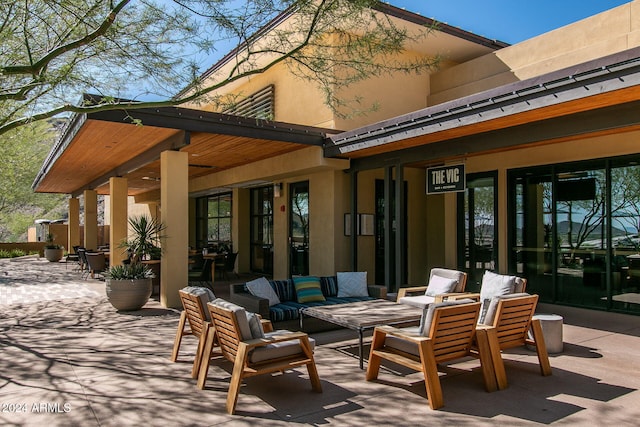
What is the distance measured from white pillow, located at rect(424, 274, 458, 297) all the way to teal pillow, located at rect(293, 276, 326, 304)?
161 cm

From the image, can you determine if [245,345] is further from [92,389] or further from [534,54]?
[534,54]

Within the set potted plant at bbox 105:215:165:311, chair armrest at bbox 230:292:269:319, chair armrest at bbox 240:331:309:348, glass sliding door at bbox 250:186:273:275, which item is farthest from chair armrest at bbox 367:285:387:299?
glass sliding door at bbox 250:186:273:275

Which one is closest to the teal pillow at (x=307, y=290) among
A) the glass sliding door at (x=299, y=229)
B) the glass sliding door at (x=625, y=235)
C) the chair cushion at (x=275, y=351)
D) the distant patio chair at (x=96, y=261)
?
the chair cushion at (x=275, y=351)

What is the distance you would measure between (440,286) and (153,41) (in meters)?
5.06

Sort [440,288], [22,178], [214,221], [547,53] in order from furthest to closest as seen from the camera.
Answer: [22,178] < [214,221] < [547,53] < [440,288]

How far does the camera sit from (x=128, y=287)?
7.67m

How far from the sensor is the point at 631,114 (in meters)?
5.11

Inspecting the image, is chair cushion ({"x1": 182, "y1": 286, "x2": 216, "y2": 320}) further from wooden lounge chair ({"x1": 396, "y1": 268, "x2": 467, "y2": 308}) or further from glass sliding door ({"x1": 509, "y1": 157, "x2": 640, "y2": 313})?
glass sliding door ({"x1": 509, "y1": 157, "x2": 640, "y2": 313})

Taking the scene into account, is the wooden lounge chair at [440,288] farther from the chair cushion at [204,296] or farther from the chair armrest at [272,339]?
the chair cushion at [204,296]

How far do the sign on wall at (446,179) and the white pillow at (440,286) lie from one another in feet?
5.14

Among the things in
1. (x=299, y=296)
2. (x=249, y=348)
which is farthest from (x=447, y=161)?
(x=249, y=348)

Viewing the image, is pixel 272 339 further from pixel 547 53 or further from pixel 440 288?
pixel 547 53

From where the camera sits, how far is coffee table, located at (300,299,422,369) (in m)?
4.87

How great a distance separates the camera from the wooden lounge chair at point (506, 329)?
414cm
